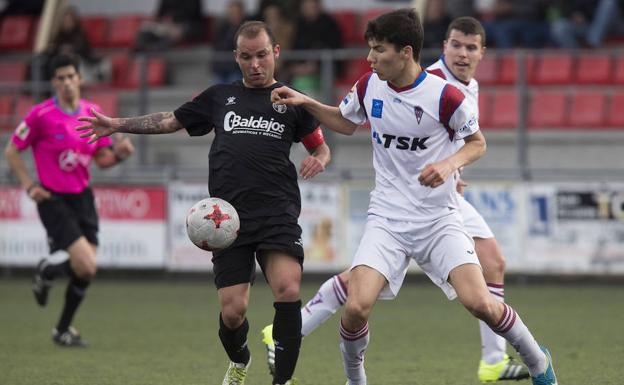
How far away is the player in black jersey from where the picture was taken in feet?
21.7

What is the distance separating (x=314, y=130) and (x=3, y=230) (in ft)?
30.7

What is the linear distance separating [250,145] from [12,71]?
1219 cm

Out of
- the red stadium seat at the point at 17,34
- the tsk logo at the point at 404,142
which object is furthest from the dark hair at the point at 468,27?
the red stadium seat at the point at 17,34

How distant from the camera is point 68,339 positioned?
31.6 ft

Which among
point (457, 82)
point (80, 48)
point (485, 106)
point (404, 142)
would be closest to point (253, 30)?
point (404, 142)

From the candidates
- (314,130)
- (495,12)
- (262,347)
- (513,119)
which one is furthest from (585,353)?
(495,12)

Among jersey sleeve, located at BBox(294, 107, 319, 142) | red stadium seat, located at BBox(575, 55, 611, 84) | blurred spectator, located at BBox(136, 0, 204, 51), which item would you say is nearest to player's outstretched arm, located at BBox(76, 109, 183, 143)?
jersey sleeve, located at BBox(294, 107, 319, 142)

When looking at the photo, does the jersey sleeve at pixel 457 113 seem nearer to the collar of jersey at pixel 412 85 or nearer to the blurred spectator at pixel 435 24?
the collar of jersey at pixel 412 85

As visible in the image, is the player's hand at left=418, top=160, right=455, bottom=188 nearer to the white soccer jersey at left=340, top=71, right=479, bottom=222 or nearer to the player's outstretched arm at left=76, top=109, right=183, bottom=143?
the white soccer jersey at left=340, top=71, right=479, bottom=222

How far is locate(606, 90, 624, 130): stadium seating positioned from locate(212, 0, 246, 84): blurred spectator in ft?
15.7

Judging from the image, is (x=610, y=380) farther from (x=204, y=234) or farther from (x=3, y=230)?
(x=3, y=230)

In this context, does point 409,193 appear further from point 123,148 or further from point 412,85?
point 123,148

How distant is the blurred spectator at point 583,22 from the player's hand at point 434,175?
10.3m

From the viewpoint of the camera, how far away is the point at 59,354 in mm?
9070
